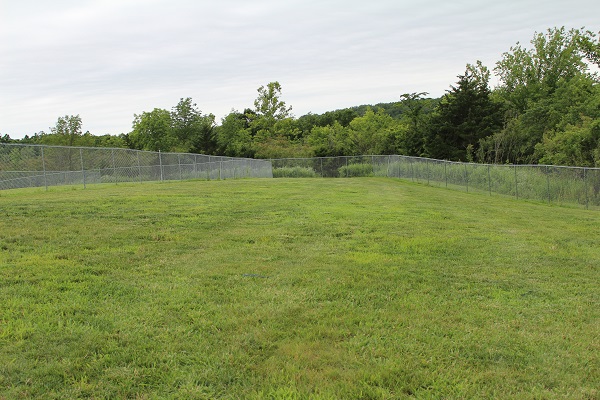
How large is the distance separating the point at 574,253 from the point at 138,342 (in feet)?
21.8

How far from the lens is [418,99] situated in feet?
188

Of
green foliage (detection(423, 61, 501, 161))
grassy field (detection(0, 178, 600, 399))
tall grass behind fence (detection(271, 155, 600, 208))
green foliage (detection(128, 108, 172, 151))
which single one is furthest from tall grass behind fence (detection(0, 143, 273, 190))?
green foliage (detection(128, 108, 172, 151))

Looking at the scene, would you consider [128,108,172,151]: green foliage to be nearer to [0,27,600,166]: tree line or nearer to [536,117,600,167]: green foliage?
[0,27,600,166]: tree line

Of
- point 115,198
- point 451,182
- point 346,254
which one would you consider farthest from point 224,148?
point 346,254

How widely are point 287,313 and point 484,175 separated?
2019cm

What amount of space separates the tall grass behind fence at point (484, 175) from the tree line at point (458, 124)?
308 inches

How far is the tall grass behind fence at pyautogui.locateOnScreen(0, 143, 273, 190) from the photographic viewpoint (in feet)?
54.1

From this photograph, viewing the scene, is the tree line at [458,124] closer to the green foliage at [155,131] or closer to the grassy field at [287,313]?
the green foliage at [155,131]

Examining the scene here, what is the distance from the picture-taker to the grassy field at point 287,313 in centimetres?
290

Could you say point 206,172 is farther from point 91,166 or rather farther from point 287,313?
point 287,313

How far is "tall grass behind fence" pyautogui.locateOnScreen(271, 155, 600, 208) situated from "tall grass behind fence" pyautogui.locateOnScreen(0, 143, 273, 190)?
984 cm

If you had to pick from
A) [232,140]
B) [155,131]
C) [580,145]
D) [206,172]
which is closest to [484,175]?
[580,145]

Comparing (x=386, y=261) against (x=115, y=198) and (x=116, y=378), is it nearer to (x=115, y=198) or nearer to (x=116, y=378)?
(x=116, y=378)

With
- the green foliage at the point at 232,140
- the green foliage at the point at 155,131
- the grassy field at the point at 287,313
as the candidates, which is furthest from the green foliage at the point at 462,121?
the grassy field at the point at 287,313
